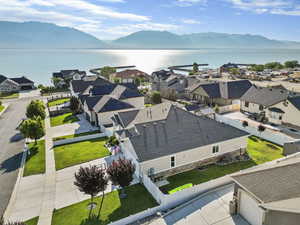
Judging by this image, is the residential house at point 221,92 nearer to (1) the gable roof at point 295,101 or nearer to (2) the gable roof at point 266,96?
(2) the gable roof at point 266,96

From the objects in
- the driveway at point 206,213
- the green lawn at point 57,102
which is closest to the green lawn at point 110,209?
the driveway at point 206,213

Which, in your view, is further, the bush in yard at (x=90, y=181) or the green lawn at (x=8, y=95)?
the green lawn at (x=8, y=95)

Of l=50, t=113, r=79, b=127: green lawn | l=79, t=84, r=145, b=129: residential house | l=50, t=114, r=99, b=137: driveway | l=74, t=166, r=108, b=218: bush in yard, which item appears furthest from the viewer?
l=50, t=113, r=79, b=127: green lawn

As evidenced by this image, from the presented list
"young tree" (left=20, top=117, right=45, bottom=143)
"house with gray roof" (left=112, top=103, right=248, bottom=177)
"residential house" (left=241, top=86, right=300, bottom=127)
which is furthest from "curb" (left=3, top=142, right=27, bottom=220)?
"residential house" (left=241, top=86, right=300, bottom=127)

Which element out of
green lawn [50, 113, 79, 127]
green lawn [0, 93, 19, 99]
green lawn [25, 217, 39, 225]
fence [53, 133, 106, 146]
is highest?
green lawn [0, 93, 19, 99]

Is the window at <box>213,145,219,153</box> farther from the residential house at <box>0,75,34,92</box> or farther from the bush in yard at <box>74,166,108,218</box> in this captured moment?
the residential house at <box>0,75,34,92</box>

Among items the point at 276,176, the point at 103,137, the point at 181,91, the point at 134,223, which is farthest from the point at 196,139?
the point at 181,91

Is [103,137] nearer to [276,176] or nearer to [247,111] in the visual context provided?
[276,176]
